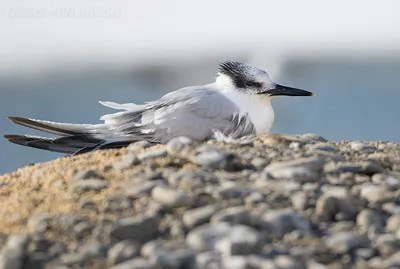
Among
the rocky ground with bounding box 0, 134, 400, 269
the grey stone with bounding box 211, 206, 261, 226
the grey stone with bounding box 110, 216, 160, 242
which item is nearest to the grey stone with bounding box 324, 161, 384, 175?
the rocky ground with bounding box 0, 134, 400, 269

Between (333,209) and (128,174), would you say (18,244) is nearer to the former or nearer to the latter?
(128,174)

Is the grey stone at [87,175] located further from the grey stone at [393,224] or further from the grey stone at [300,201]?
the grey stone at [393,224]

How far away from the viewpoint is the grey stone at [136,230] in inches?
143

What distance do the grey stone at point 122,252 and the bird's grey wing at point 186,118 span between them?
10.2 feet

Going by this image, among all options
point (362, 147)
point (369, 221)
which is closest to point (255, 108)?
point (362, 147)

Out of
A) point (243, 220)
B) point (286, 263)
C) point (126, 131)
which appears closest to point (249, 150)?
point (243, 220)

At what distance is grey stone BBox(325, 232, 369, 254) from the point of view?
351 centimetres

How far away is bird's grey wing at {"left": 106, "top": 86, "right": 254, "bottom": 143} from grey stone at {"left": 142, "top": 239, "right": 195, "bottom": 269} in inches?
123

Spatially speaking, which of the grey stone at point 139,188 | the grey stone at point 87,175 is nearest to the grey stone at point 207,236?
the grey stone at point 139,188

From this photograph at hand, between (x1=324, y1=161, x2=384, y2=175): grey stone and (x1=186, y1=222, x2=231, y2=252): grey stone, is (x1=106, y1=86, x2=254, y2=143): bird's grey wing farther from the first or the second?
(x1=186, y1=222, x2=231, y2=252): grey stone

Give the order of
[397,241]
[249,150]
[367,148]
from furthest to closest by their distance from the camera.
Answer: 1. [367,148]
2. [249,150]
3. [397,241]

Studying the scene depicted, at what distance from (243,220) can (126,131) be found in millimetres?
3275

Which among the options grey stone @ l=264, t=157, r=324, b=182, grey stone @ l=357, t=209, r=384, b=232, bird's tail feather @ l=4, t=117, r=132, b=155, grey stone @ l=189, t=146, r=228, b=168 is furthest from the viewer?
bird's tail feather @ l=4, t=117, r=132, b=155

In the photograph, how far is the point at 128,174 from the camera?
14.6ft
